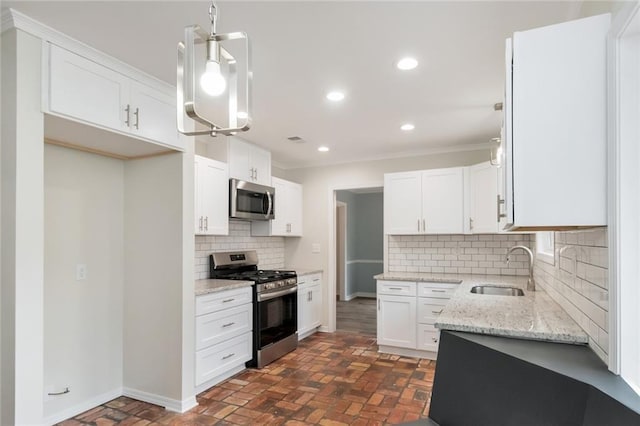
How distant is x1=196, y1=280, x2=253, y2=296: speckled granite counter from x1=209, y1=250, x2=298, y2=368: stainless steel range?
18cm

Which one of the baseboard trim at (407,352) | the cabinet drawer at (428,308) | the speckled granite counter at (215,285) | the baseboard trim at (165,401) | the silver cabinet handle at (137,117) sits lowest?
the baseboard trim at (407,352)

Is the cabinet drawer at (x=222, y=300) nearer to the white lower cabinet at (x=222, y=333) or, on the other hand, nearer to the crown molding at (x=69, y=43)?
the white lower cabinet at (x=222, y=333)

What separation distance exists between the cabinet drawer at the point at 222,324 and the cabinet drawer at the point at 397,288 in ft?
5.10

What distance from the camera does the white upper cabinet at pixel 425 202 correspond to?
174 inches

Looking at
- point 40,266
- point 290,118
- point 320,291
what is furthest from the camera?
point 320,291

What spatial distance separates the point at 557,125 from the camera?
137 cm

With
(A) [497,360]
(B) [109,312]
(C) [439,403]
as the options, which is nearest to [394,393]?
(C) [439,403]

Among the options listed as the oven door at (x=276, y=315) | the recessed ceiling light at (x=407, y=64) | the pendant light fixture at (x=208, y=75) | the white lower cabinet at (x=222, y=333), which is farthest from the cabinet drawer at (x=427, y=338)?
the pendant light fixture at (x=208, y=75)

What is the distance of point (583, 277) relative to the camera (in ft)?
5.43

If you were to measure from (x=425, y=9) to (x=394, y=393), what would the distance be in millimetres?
2897

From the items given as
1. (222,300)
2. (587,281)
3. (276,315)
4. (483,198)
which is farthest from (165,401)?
(483,198)

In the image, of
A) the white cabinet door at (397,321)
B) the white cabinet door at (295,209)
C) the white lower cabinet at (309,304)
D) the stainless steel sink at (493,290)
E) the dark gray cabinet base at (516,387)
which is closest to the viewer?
the dark gray cabinet base at (516,387)

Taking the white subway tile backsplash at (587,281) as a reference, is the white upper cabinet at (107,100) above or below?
above

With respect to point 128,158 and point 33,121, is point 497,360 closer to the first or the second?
point 33,121
